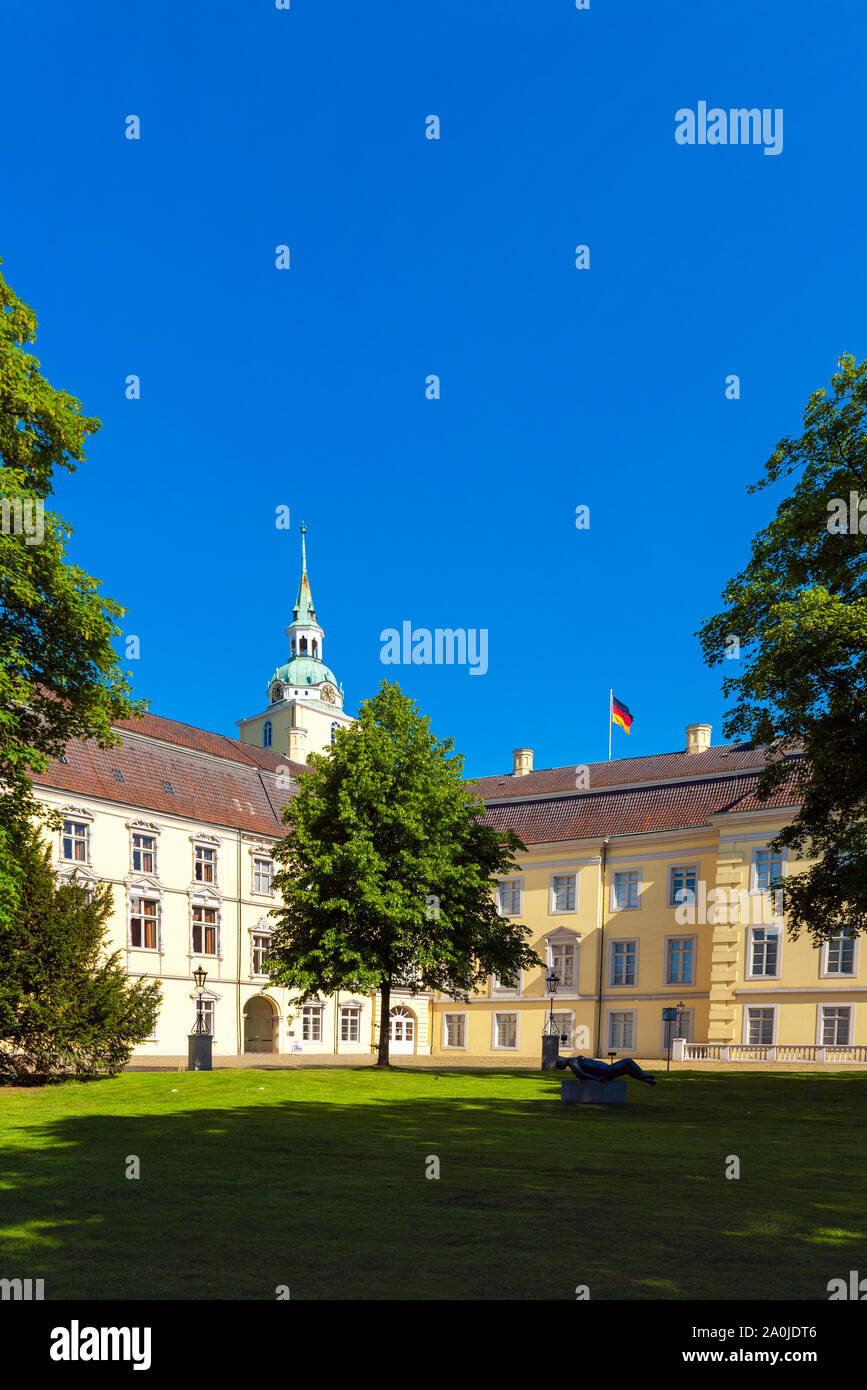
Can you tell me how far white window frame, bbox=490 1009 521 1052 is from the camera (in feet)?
200

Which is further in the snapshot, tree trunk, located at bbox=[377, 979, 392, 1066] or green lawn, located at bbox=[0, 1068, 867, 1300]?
tree trunk, located at bbox=[377, 979, 392, 1066]

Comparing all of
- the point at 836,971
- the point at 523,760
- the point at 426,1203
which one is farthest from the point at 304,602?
the point at 426,1203

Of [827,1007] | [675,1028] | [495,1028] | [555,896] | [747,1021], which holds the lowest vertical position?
[495,1028]

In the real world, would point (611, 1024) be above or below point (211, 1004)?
below

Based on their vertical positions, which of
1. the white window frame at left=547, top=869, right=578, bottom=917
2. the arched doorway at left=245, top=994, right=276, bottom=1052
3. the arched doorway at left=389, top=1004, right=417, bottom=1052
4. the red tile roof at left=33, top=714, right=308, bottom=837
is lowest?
the arched doorway at left=389, top=1004, right=417, bottom=1052

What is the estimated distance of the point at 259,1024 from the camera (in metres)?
59.4

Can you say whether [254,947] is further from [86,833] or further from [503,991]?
[503,991]

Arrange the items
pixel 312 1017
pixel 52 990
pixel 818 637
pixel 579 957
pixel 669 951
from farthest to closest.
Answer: pixel 579 957, pixel 312 1017, pixel 669 951, pixel 52 990, pixel 818 637

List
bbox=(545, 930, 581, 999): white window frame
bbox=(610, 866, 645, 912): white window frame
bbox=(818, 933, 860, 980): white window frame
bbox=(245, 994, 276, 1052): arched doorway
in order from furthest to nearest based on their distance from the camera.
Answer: bbox=(545, 930, 581, 999): white window frame → bbox=(245, 994, 276, 1052): arched doorway → bbox=(610, 866, 645, 912): white window frame → bbox=(818, 933, 860, 980): white window frame

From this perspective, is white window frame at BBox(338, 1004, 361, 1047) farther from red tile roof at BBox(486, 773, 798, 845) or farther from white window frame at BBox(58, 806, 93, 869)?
white window frame at BBox(58, 806, 93, 869)

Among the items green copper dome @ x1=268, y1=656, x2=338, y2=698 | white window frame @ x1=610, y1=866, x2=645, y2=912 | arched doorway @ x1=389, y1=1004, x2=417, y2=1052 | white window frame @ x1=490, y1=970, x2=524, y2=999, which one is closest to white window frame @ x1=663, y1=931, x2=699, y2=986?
white window frame @ x1=610, y1=866, x2=645, y2=912

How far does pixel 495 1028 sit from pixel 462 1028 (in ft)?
8.21

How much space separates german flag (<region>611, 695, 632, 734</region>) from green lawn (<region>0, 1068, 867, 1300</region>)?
38.7m
